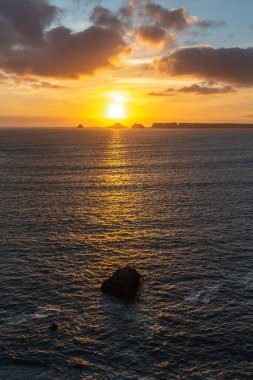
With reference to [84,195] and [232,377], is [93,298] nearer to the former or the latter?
[232,377]

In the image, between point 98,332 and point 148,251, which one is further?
point 148,251

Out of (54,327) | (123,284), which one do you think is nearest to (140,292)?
(123,284)

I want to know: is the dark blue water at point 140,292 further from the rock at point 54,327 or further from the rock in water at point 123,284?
the rock in water at point 123,284

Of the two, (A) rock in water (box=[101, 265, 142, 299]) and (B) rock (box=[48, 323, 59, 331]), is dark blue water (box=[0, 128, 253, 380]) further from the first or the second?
(A) rock in water (box=[101, 265, 142, 299])

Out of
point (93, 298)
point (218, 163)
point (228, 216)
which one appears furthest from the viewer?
point (218, 163)

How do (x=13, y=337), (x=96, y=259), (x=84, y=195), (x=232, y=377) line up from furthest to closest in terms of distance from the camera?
(x=84, y=195) → (x=96, y=259) → (x=13, y=337) → (x=232, y=377)

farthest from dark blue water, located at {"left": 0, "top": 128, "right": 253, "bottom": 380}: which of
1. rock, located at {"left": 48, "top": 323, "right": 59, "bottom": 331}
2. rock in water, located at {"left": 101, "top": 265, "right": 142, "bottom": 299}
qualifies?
rock in water, located at {"left": 101, "top": 265, "right": 142, "bottom": 299}

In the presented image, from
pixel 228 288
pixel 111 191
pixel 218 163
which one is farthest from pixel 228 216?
pixel 218 163
